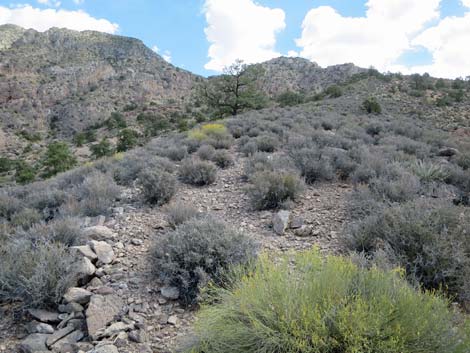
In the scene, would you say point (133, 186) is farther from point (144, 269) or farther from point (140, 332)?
point (140, 332)

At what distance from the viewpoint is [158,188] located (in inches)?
231

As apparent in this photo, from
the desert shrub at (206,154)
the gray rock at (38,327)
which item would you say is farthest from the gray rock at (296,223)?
the desert shrub at (206,154)

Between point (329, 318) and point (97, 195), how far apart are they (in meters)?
5.06

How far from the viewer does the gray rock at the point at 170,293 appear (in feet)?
10.8

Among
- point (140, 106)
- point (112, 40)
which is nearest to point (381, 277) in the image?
point (140, 106)

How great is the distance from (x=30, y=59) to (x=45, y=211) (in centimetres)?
6328

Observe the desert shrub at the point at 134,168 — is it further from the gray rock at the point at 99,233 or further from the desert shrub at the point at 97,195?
the gray rock at the point at 99,233

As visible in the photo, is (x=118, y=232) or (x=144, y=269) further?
(x=118, y=232)

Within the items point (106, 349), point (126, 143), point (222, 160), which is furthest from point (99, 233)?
point (126, 143)

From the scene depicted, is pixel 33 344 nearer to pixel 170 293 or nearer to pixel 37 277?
pixel 37 277

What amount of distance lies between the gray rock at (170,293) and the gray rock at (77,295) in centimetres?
74

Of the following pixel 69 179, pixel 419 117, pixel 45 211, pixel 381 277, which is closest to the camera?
pixel 381 277

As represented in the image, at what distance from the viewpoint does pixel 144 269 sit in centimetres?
374

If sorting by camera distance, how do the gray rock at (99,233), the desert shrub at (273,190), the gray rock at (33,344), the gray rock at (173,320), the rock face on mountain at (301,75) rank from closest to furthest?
the gray rock at (33,344), the gray rock at (173,320), the gray rock at (99,233), the desert shrub at (273,190), the rock face on mountain at (301,75)
